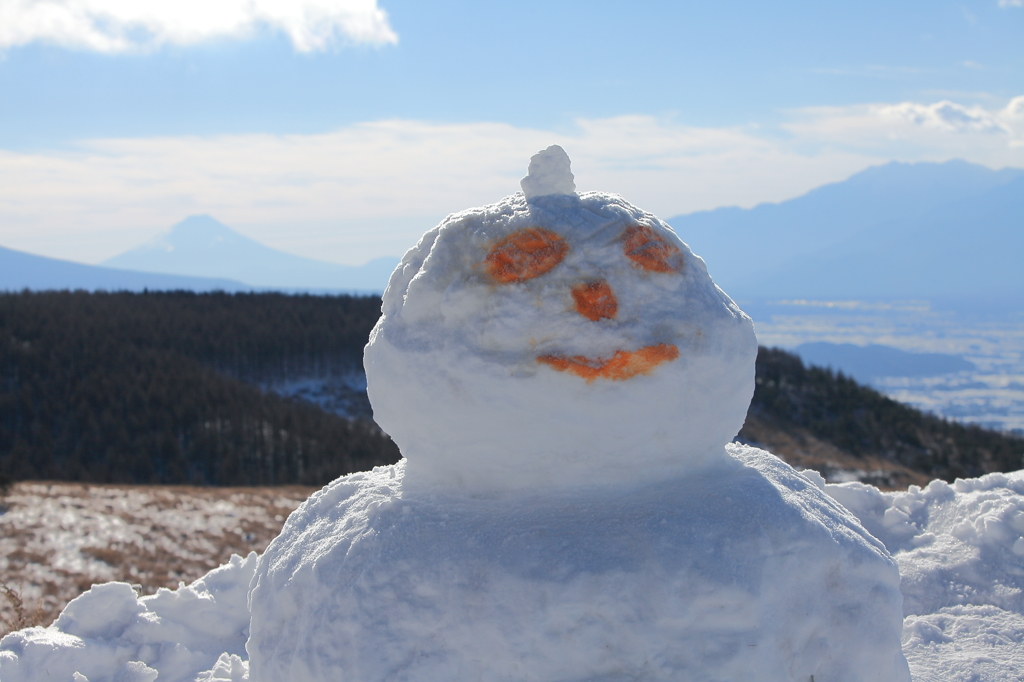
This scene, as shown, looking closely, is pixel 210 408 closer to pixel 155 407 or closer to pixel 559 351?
pixel 155 407

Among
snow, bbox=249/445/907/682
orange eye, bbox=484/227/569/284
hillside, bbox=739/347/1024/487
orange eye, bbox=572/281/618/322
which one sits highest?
orange eye, bbox=484/227/569/284

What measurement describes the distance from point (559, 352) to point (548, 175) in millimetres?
991

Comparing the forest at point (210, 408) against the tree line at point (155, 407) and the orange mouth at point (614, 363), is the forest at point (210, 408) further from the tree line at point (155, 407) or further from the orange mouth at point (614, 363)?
the orange mouth at point (614, 363)

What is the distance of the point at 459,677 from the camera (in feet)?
9.07

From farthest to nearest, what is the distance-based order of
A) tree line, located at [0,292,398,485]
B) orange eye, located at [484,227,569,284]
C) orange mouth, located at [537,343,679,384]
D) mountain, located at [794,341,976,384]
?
mountain, located at [794,341,976,384], tree line, located at [0,292,398,485], orange eye, located at [484,227,569,284], orange mouth, located at [537,343,679,384]

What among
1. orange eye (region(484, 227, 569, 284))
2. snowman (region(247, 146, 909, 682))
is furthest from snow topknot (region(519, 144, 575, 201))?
orange eye (region(484, 227, 569, 284))

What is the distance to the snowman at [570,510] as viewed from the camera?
273 centimetres

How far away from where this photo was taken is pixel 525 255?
3023 millimetres

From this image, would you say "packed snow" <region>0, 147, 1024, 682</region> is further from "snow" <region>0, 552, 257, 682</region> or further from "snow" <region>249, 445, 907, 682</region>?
"snow" <region>0, 552, 257, 682</region>

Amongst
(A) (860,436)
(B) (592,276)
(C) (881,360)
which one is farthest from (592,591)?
(C) (881,360)

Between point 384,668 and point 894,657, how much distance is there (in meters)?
2.34

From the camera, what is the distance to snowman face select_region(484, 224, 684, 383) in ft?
9.55

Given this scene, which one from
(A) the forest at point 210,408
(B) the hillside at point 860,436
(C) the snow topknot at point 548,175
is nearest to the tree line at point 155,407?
(A) the forest at point 210,408

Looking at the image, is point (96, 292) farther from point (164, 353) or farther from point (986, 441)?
point (986, 441)
